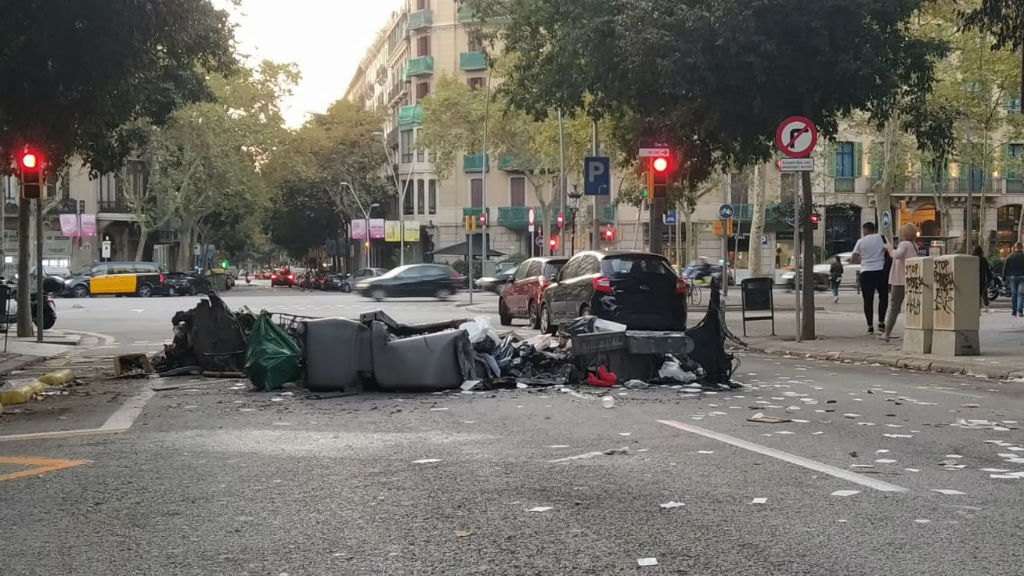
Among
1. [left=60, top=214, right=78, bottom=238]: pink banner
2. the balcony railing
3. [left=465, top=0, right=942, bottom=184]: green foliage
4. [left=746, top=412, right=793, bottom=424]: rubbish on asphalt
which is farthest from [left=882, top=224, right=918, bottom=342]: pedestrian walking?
the balcony railing

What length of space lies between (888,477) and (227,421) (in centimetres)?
531

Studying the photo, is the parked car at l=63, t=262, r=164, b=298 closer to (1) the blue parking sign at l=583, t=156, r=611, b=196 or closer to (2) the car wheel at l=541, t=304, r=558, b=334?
(1) the blue parking sign at l=583, t=156, r=611, b=196

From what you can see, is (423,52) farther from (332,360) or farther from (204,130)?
(332,360)

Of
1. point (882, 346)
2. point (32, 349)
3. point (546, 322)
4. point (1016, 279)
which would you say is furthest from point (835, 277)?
point (32, 349)

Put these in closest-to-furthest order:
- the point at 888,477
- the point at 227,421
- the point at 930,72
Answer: the point at 888,477, the point at 227,421, the point at 930,72

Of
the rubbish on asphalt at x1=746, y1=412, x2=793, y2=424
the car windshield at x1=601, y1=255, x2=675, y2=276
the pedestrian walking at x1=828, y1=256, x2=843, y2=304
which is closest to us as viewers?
the rubbish on asphalt at x1=746, y1=412, x2=793, y2=424

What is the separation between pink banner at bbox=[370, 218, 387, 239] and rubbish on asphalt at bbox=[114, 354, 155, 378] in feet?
198

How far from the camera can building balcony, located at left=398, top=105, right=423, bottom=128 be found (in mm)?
75938

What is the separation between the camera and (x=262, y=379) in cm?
1170

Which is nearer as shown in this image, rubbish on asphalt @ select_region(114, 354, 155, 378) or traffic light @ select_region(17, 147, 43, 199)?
rubbish on asphalt @ select_region(114, 354, 155, 378)

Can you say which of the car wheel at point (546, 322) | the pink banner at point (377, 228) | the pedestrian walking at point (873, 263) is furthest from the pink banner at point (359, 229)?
the pedestrian walking at point (873, 263)

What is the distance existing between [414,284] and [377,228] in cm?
2991

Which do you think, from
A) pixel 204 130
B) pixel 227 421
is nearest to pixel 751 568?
pixel 227 421

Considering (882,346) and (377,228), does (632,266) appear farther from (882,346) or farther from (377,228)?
(377,228)
